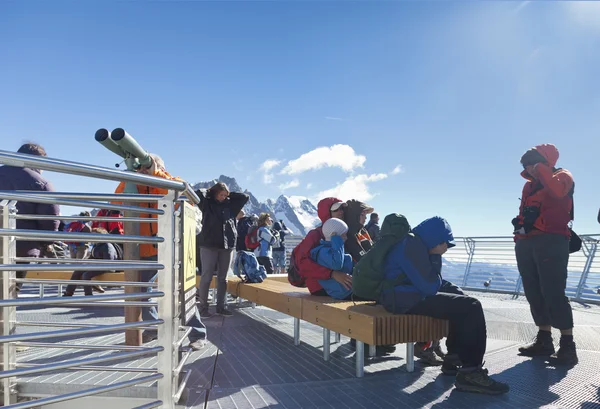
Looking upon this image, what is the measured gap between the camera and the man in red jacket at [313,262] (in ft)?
13.6

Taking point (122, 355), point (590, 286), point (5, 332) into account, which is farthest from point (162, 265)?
point (590, 286)

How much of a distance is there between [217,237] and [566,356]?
4135mm

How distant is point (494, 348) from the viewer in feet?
15.0

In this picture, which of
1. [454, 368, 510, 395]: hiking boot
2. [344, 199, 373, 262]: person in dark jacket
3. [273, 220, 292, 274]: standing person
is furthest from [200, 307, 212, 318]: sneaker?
[273, 220, 292, 274]: standing person

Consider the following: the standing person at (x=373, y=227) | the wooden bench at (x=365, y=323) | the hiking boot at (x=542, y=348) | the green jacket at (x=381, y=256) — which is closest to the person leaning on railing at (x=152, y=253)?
the wooden bench at (x=365, y=323)

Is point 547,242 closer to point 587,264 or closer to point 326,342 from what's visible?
point 326,342

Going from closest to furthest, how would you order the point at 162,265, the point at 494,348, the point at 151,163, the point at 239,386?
the point at 162,265, the point at 239,386, the point at 151,163, the point at 494,348

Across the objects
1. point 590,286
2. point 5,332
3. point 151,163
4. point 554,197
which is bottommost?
point 590,286

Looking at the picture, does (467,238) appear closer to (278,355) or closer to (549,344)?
(549,344)

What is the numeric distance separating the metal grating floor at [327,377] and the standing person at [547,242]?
29 centimetres

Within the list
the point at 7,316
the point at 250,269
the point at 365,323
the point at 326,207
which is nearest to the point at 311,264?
the point at 326,207

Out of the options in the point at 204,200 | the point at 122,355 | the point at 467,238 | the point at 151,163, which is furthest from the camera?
the point at 467,238

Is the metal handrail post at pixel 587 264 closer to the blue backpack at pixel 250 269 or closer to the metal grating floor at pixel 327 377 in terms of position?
the metal grating floor at pixel 327 377

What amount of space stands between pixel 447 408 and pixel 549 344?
1985 millimetres
